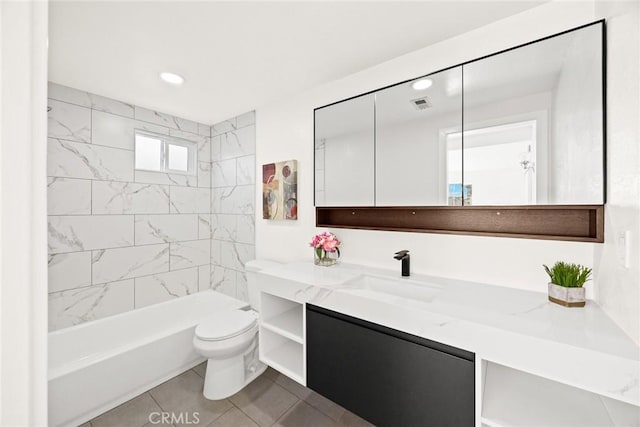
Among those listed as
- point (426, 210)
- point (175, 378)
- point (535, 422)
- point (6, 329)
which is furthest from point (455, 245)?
point (175, 378)

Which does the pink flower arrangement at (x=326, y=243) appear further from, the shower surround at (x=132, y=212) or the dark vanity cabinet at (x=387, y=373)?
the shower surround at (x=132, y=212)

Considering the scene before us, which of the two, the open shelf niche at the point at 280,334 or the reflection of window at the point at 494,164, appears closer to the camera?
the reflection of window at the point at 494,164

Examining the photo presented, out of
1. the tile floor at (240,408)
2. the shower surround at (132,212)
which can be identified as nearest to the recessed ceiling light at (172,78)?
the shower surround at (132,212)

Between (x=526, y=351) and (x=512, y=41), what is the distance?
58.9 inches

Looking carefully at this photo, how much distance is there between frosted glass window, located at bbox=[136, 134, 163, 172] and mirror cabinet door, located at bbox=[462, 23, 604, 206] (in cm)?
282

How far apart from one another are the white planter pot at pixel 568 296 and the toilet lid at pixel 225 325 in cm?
186

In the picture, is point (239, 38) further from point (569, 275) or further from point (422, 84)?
point (569, 275)

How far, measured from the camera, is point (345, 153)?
6.77ft

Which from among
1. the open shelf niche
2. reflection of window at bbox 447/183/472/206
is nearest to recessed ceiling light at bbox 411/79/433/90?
reflection of window at bbox 447/183/472/206

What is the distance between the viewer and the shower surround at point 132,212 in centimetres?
224

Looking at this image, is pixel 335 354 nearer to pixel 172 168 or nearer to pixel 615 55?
pixel 615 55

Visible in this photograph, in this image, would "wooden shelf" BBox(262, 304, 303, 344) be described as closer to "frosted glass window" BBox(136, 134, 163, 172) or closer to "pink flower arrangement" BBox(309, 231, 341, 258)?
"pink flower arrangement" BBox(309, 231, 341, 258)

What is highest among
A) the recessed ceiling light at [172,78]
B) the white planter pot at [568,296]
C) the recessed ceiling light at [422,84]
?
the recessed ceiling light at [172,78]

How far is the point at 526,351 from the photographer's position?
96cm
